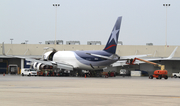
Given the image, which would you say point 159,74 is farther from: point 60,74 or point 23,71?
point 23,71

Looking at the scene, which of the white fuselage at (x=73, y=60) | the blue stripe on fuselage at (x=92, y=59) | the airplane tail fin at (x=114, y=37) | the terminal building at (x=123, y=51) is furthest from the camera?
the terminal building at (x=123, y=51)

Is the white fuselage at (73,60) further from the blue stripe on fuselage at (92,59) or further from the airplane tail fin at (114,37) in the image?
the airplane tail fin at (114,37)

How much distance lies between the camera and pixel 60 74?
58562 mm

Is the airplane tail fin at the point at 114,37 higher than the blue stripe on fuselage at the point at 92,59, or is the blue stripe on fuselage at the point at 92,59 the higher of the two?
the airplane tail fin at the point at 114,37

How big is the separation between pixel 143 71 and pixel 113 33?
91.9 feet
